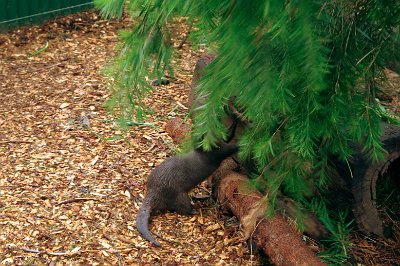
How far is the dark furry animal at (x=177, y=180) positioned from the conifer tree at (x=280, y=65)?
92cm

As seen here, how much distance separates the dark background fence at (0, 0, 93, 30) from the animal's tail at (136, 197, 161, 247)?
128 inches

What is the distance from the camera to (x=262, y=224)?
3561 mm

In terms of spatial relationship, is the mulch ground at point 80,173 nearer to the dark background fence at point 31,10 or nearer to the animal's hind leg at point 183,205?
the animal's hind leg at point 183,205

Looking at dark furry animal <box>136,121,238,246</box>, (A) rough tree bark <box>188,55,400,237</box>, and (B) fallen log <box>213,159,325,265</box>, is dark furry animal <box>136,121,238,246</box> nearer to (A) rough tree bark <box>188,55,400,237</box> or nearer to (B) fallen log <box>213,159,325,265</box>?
(B) fallen log <box>213,159,325,265</box>

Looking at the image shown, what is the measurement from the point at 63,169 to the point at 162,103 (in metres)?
1.24

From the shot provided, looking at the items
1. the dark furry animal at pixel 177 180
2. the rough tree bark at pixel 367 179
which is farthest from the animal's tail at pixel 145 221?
the rough tree bark at pixel 367 179

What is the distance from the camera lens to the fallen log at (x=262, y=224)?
3.32m

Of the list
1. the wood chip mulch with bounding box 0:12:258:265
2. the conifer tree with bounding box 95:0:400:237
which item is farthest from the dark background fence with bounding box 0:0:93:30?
the conifer tree with bounding box 95:0:400:237

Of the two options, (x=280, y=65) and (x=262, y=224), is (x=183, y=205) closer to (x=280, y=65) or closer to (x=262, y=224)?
(x=262, y=224)

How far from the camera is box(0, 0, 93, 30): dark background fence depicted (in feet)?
20.6

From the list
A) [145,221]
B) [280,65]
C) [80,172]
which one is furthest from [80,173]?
[280,65]

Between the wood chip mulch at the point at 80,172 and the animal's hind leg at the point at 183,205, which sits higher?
the animal's hind leg at the point at 183,205

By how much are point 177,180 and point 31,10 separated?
3.35 meters

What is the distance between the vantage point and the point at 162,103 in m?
5.26
